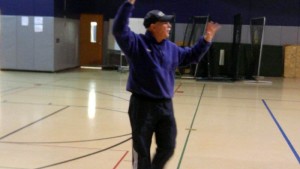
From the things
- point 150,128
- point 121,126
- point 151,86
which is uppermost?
point 151,86

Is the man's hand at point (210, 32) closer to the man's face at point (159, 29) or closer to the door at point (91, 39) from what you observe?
the man's face at point (159, 29)

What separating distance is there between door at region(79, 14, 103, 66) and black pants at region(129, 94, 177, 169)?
1620 cm

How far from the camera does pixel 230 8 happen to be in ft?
61.8

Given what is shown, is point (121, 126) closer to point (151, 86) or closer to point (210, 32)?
point (210, 32)

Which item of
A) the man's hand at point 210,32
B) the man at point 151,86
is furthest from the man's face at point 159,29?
the man's hand at point 210,32

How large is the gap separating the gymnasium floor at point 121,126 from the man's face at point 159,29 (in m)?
2.13

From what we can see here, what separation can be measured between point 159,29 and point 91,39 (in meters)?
16.5

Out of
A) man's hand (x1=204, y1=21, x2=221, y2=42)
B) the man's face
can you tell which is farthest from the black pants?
man's hand (x1=204, y1=21, x2=221, y2=42)

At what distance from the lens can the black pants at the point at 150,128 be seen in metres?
4.07

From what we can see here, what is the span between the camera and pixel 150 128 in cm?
411

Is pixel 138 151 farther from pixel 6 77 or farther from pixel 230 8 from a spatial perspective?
pixel 230 8

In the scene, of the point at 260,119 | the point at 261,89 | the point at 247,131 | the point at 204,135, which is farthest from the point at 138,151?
the point at 261,89

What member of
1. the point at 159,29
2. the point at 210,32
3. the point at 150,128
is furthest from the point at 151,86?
the point at 210,32

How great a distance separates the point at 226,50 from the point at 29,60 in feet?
26.8
